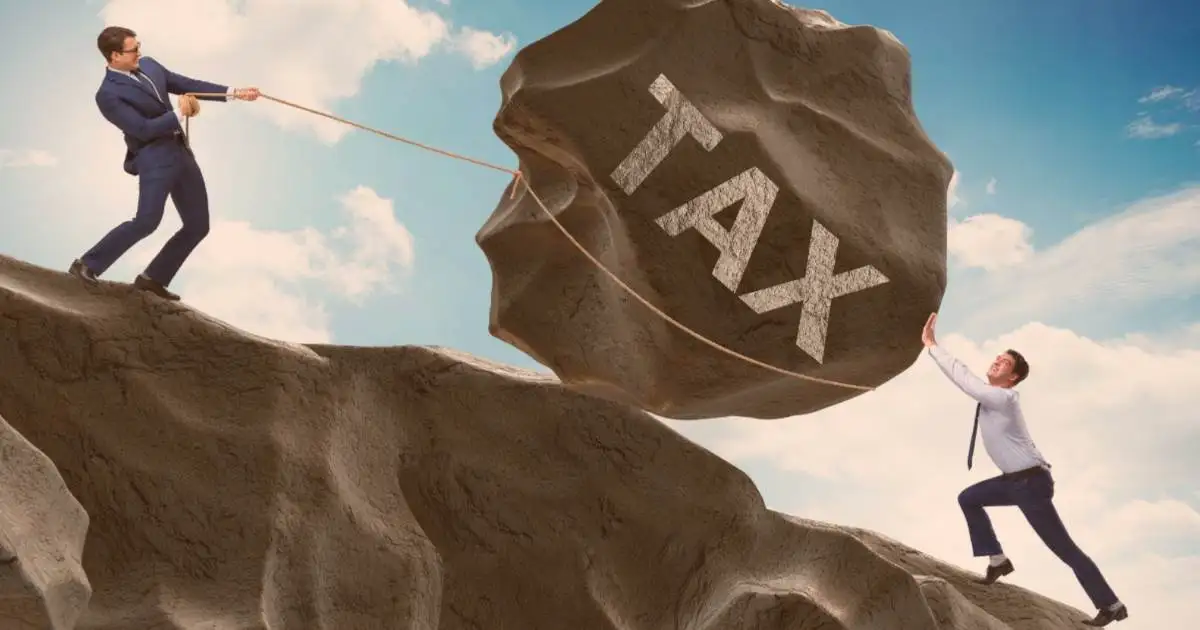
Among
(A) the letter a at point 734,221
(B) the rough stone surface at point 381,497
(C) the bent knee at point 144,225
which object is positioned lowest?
(B) the rough stone surface at point 381,497

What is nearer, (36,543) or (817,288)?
(36,543)

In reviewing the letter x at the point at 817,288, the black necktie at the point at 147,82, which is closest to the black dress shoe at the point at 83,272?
the black necktie at the point at 147,82

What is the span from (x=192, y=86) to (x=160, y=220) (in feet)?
1.78

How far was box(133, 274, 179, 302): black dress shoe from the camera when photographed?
5055 mm

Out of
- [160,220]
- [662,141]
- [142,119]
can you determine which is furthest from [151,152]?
[662,141]

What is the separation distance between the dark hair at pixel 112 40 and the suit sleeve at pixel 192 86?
0.19 metres

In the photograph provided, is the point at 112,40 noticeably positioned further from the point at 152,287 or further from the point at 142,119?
the point at 152,287

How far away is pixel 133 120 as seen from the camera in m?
4.85

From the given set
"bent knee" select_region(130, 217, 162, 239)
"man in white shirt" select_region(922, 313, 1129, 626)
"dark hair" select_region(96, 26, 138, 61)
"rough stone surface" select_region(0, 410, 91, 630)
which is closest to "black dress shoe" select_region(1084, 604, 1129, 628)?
"man in white shirt" select_region(922, 313, 1129, 626)

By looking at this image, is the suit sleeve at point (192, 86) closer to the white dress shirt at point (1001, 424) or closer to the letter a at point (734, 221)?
the letter a at point (734, 221)

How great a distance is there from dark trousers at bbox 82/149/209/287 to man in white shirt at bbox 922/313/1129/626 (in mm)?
2833

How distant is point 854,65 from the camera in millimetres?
4699

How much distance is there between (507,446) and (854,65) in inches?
81.8

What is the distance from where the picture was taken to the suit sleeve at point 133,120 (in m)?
4.84
